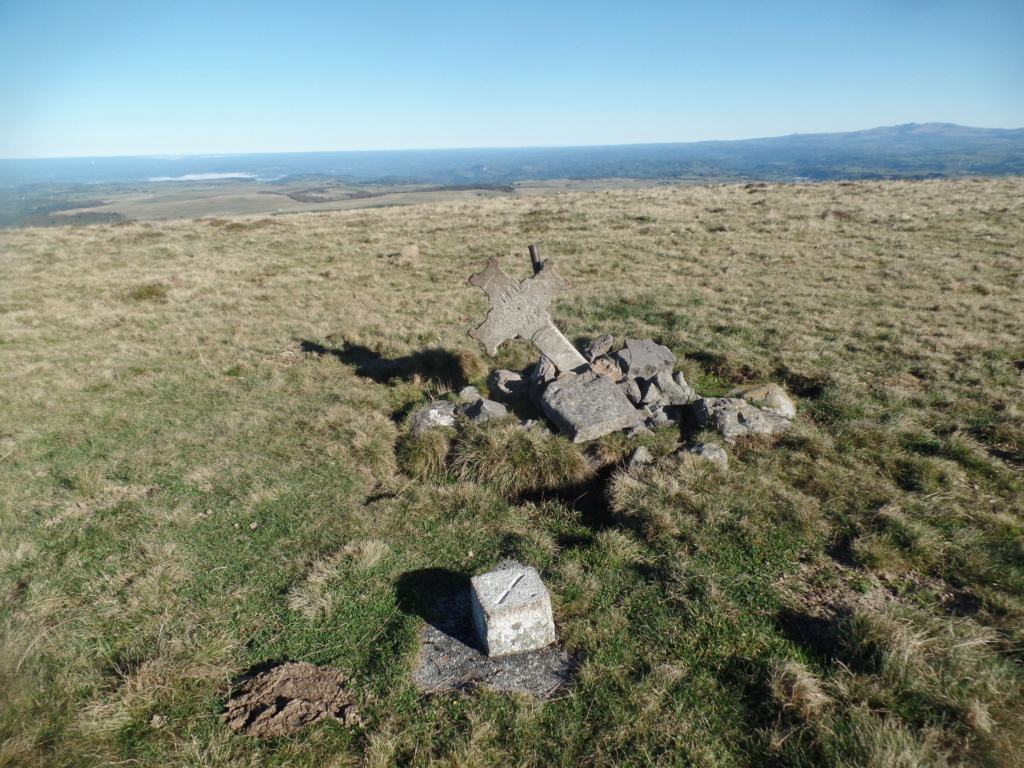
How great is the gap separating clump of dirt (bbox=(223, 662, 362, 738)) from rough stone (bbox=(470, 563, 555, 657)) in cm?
122

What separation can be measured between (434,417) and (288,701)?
16.1ft

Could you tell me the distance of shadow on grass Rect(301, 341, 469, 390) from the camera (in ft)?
35.9

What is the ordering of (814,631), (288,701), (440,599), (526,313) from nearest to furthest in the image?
(288,701) < (814,631) < (440,599) < (526,313)

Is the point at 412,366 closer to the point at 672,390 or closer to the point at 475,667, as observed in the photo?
the point at 672,390

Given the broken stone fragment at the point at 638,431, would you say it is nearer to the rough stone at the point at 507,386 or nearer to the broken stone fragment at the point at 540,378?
the broken stone fragment at the point at 540,378

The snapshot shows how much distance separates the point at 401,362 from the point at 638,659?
345 inches

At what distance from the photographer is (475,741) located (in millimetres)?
3822

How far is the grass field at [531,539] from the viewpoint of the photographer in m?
3.87

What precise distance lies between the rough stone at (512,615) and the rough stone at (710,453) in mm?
3355

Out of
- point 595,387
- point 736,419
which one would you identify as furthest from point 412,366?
point 736,419

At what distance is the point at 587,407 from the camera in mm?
8047

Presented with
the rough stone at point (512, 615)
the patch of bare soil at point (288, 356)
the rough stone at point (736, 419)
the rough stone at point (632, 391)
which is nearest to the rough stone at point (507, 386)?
the rough stone at point (632, 391)

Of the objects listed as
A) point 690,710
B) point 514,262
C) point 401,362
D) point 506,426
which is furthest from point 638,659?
point 514,262

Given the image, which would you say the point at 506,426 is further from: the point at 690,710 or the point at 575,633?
the point at 690,710
